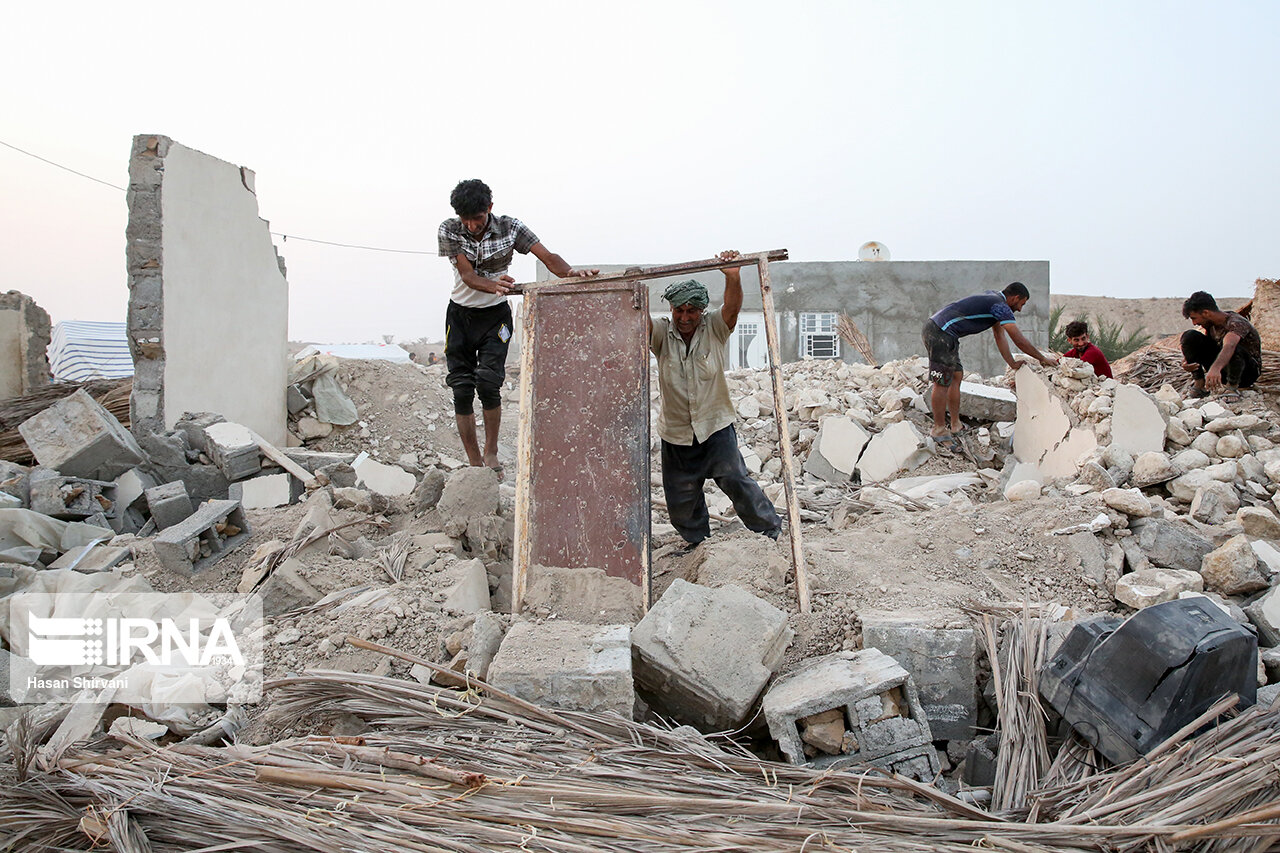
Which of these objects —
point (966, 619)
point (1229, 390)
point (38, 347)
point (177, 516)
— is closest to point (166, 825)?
point (966, 619)

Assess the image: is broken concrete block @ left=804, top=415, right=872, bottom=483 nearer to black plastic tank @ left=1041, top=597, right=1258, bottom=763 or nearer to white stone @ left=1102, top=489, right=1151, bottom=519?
white stone @ left=1102, top=489, right=1151, bottom=519

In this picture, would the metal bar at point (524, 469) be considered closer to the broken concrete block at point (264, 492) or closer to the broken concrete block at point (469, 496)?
the broken concrete block at point (469, 496)

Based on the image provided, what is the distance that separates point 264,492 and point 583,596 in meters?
3.57

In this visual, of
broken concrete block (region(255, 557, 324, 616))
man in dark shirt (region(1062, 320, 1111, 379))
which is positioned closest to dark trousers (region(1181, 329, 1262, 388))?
man in dark shirt (region(1062, 320, 1111, 379))

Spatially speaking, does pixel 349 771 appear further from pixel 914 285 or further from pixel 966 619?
pixel 914 285

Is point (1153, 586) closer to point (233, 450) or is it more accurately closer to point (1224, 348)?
point (1224, 348)

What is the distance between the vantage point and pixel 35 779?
2.58 m

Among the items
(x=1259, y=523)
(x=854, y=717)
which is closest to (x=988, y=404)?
(x=1259, y=523)

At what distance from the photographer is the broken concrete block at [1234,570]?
153 inches

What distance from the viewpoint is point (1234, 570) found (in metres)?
3.89

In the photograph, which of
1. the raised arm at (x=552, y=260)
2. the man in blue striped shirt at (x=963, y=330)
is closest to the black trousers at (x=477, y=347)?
the raised arm at (x=552, y=260)

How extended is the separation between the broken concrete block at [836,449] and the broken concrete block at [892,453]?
0.30 ft

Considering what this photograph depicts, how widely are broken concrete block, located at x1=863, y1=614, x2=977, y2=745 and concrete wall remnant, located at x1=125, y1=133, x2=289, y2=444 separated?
6038 mm

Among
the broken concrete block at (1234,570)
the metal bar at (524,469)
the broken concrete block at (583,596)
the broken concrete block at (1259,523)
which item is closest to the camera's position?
the broken concrete block at (583,596)
